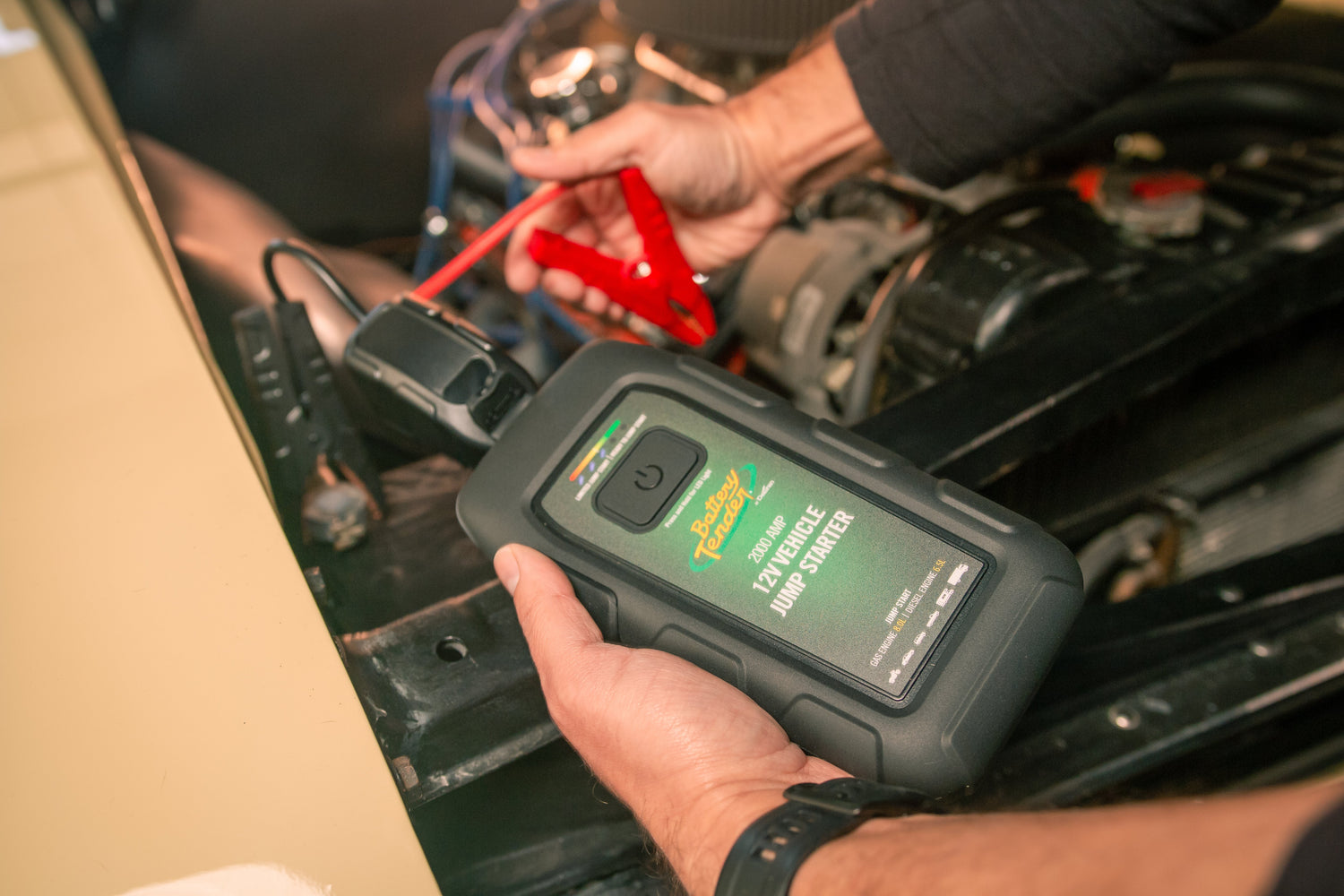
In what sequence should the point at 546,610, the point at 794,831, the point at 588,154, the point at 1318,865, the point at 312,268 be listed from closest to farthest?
the point at 1318,865
the point at 794,831
the point at 546,610
the point at 312,268
the point at 588,154

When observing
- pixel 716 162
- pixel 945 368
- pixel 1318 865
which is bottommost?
pixel 945 368

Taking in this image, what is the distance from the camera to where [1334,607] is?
735mm

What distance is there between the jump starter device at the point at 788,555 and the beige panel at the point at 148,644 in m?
0.17

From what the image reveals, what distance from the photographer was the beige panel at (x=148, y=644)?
40 cm

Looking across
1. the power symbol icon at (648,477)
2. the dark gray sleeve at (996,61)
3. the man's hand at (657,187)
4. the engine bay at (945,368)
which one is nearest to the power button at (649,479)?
the power symbol icon at (648,477)

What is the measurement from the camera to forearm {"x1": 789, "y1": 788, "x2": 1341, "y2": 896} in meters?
0.29

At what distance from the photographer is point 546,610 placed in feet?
1.75

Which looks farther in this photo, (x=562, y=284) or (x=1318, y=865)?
(x=562, y=284)

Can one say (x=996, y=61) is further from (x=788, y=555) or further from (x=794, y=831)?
(x=794, y=831)

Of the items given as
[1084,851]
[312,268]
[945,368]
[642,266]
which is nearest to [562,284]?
[642,266]

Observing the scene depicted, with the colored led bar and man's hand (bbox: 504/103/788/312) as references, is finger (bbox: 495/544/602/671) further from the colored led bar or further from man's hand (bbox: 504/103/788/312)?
man's hand (bbox: 504/103/788/312)

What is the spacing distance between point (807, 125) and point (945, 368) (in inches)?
11.9

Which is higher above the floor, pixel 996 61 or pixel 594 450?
pixel 996 61

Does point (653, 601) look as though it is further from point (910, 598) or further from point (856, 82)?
point (856, 82)
